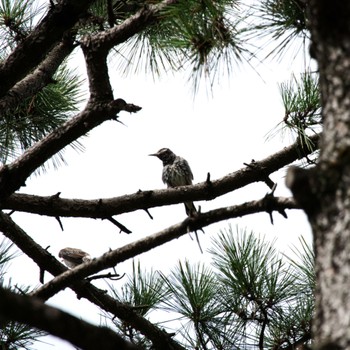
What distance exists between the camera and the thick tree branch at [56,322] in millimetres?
1182

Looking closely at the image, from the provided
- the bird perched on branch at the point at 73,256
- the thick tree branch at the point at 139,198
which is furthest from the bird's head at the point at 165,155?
the thick tree branch at the point at 139,198

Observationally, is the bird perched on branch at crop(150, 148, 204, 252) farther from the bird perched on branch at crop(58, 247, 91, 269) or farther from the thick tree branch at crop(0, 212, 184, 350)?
the thick tree branch at crop(0, 212, 184, 350)

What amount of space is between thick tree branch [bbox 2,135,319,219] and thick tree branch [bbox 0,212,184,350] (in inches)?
4.6

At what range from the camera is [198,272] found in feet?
11.0

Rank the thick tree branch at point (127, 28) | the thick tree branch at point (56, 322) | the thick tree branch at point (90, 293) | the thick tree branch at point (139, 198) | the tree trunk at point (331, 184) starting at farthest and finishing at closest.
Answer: the thick tree branch at point (139, 198) < the thick tree branch at point (90, 293) < the thick tree branch at point (127, 28) < the tree trunk at point (331, 184) < the thick tree branch at point (56, 322)

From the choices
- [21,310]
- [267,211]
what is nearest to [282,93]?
[267,211]

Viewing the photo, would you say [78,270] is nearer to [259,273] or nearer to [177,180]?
[259,273]

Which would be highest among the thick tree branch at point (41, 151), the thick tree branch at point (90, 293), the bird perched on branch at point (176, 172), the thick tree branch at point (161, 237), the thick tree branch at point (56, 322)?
the bird perched on branch at point (176, 172)

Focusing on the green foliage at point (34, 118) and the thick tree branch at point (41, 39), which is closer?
the thick tree branch at point (41, 39)

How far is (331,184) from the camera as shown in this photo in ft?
4.91

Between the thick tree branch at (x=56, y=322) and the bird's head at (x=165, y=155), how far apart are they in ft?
17.8

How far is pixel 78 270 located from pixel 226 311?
1219mm

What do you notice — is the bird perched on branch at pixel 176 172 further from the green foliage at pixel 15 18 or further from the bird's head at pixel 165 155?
the green foliage at pixel 15 18

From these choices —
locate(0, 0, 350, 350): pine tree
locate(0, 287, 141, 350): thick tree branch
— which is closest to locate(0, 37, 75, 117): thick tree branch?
locate(0, 0, 350, 350): pine tree
